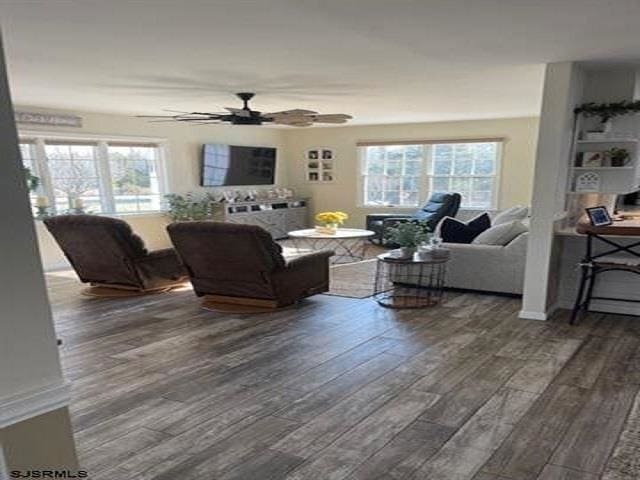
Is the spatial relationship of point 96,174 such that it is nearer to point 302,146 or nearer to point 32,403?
point 302,146

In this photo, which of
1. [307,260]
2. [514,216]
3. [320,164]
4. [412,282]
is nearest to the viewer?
[307,260]

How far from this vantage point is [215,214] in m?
8.46

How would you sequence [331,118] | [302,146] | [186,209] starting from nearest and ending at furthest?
[331,118] < [186,209] < [302,146]

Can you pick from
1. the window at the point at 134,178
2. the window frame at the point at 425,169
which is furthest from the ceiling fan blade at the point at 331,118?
the window frame at the point at 425,169

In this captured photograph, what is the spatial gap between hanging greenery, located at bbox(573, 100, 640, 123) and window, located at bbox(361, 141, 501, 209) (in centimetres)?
425

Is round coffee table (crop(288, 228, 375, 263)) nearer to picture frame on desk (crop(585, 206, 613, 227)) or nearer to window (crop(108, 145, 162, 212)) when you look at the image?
window (crop(108, 145, 162, 212))

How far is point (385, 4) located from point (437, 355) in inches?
93.0

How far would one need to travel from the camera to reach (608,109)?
3969 millimetres

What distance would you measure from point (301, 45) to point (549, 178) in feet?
7.77

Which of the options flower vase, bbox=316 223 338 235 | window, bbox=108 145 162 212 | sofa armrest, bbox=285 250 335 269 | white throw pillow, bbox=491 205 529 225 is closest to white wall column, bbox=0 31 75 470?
sofa armrest, bbox=285 250 335 269

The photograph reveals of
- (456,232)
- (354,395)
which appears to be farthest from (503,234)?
(354,395)

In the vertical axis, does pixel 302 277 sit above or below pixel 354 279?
above

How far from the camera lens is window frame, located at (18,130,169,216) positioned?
6.40 m

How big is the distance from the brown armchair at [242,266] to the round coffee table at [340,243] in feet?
5.45
